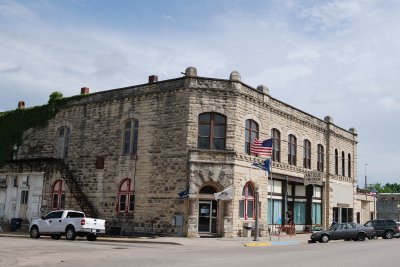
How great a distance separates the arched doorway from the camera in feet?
93.9

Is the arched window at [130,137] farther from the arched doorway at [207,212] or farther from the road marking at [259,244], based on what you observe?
the road marking at [259,244]

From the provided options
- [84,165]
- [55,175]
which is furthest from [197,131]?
[55,175]

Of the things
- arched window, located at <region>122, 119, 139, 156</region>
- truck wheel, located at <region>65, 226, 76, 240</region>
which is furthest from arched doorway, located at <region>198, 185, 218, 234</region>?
truck wheel, located at <region>65, 226, 76, 240</region>

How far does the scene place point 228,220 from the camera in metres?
28.4

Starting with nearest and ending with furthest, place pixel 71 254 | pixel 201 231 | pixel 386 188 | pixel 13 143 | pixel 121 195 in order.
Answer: pixel 71 254
pixel 201 231
pixel 121 195
pixel 13 143
pixel 386 188

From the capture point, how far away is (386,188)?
124188 mm

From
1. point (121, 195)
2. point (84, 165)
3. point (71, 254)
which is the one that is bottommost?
point (71, 254)

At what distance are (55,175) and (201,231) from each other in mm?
12805

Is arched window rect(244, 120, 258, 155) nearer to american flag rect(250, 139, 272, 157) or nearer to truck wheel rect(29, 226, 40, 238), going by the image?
american flag rect(250, 139, 272, 157)

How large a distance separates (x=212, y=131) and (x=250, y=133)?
10.5 feet

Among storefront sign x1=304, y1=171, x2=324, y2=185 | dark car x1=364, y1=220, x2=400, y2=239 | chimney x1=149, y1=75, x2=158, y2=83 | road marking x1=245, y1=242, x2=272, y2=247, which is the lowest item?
road marking x1=245, y1=242, x2=272, y2=247

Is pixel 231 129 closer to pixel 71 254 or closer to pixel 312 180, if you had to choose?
pixel 312 180

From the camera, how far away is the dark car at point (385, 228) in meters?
33.7

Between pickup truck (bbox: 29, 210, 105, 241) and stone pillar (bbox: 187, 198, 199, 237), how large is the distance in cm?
509
